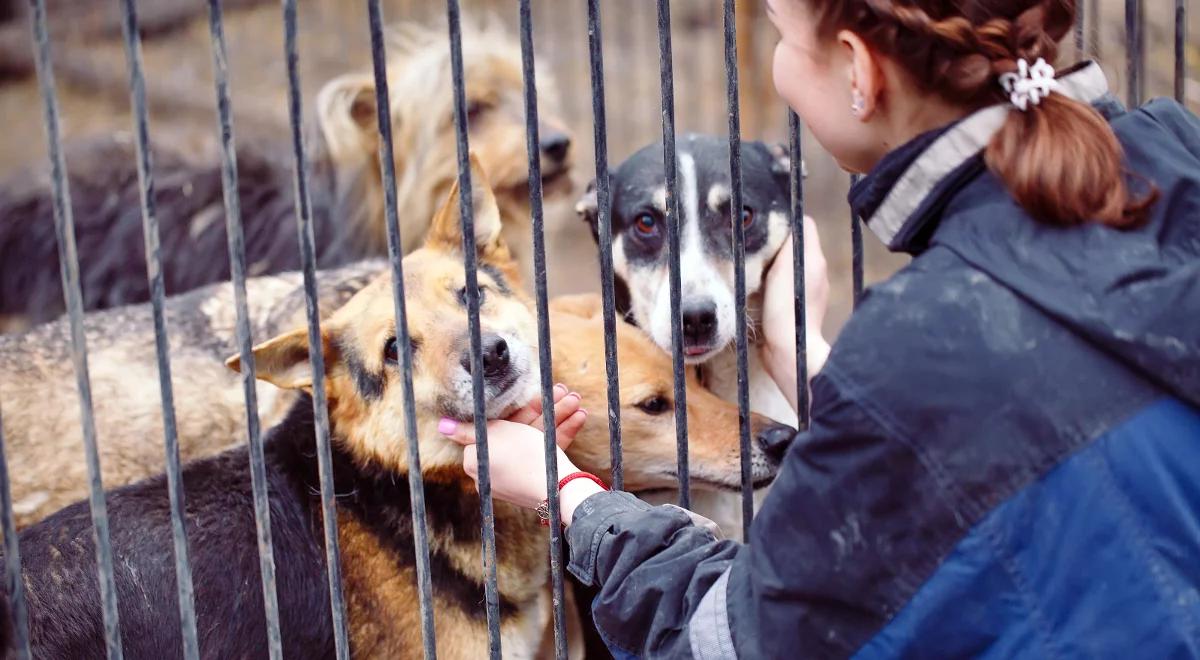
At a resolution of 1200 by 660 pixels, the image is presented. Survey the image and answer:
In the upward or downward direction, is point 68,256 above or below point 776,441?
above

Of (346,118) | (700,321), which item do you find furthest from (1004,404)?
(346,118)

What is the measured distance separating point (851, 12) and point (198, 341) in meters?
2.89

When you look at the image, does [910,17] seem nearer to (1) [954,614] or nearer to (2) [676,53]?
(1) [954,614]

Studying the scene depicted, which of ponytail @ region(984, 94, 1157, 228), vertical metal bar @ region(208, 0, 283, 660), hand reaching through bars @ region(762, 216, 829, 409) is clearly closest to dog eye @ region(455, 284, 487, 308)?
hand reaching through bars @ region(762, 216, 829, 409)

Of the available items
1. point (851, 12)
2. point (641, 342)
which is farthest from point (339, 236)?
point (851, 12)

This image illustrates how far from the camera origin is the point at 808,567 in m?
1.68

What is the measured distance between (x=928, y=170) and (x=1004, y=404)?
14.5 inches

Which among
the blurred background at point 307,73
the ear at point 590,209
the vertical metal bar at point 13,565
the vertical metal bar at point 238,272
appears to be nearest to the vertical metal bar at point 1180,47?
the ear at point 590,209

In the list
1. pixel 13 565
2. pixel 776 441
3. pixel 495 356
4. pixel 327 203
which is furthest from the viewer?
pixel 327 203

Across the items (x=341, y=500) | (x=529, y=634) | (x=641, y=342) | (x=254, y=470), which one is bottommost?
(x=529, y=634)

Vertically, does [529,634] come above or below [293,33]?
below

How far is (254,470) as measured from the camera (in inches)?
85.4

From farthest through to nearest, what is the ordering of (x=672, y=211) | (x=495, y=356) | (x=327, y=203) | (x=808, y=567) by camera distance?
(x=327, y=203)
(x=495, y=356)
(x=672, y=211)
(x=808, y=567)

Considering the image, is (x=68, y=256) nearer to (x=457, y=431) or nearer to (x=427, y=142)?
(x=457, y=431)
